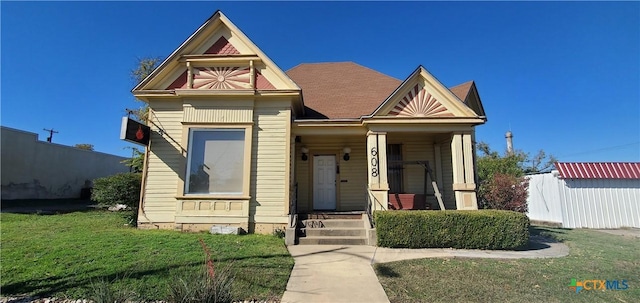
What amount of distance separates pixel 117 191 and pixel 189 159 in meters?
2.39

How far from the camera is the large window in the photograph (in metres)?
8.95

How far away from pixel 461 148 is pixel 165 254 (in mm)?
8545

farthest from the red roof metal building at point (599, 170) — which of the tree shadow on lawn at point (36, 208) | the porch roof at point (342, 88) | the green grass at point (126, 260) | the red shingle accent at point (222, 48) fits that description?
the tree shadow on lawn at point (36, 208)

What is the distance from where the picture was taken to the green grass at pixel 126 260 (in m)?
4.47

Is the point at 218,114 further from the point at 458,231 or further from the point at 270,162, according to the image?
the point at 458,231

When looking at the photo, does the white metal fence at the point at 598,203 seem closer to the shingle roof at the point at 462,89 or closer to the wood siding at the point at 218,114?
the shingle roof at the point at 462,89

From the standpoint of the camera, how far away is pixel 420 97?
32.0ft

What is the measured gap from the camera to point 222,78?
943 centimetres

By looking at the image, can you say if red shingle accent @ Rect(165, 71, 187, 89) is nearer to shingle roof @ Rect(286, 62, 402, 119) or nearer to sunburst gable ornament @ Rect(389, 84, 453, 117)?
shingle roof @ Rect(286, 62, 402, 119)

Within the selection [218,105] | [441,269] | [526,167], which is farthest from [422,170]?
[526,167]

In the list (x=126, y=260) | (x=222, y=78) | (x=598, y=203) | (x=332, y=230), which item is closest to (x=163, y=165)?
(x=222, y=78)

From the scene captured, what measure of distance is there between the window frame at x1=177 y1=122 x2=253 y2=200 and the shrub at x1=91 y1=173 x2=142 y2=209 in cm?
167

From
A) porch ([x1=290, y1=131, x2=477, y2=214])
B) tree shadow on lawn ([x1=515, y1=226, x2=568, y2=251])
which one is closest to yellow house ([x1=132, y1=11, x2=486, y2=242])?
porch ([x1=290, y1=131, x2=477, y2=214])

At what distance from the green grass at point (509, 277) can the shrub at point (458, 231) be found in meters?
1.09
